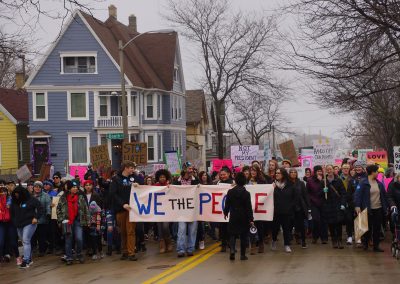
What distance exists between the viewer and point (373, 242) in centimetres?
1430

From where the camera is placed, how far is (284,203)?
14664 millimetres

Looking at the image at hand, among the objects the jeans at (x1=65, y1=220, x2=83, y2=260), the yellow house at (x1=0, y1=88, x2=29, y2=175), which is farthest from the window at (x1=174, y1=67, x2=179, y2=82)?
the jeans at (x1=65, y1=220, x2=83, y2=260)

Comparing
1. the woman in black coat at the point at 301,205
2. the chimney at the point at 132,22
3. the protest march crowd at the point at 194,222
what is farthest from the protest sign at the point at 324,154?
the chimney at the point at 132,22

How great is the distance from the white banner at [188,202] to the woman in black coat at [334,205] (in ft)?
4.60

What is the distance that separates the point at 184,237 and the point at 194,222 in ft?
1.61

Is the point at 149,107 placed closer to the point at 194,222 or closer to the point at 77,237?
the point at 194,222

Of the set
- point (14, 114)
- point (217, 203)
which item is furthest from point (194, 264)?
point (14, 114)

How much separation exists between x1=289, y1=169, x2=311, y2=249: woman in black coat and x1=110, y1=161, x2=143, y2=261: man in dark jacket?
3.66 m

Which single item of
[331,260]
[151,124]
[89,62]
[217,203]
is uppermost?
[89,62]

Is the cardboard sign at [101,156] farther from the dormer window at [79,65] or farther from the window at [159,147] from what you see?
the window at [159,147]

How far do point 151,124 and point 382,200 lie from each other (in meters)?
33.4

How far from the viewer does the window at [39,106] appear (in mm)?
43812

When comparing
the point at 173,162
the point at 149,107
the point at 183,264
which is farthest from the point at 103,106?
the point at 183,264

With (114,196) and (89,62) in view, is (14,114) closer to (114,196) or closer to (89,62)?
(89,62)
